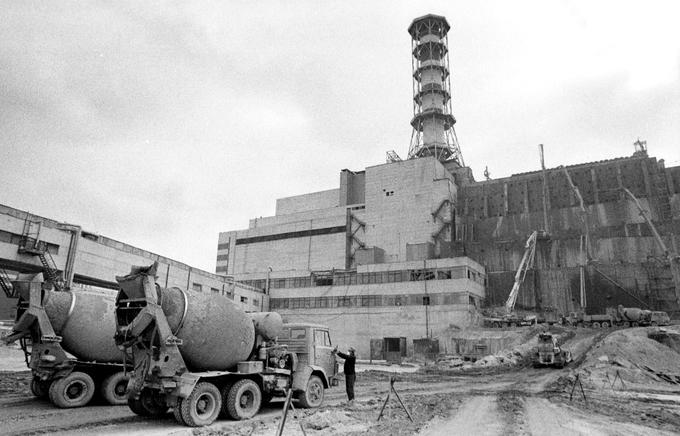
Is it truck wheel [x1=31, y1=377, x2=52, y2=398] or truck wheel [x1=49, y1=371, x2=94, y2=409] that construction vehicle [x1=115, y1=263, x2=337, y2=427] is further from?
truck wheel [x1=31, y1=377, x2=52, y2=398]

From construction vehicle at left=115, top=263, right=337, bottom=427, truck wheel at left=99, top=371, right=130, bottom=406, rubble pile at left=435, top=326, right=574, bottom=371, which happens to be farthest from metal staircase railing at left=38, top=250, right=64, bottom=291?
rubble pile at left=435, top=326, right=574, bottom=371

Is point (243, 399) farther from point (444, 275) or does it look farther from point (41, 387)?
point (444, 275)

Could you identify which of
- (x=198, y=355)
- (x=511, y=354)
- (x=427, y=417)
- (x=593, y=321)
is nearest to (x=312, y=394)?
(x=427, y=417)

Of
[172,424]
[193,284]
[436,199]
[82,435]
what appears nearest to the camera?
[82,435]

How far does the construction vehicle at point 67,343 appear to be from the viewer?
12.1m

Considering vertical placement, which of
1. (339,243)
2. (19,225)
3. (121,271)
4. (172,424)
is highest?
(339,243)

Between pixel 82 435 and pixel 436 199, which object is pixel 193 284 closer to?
pixel 436 199

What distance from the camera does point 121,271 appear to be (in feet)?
126

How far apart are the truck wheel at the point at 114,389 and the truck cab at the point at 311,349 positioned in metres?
4.76

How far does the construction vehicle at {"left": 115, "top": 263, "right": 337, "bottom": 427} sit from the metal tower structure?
66.0 m

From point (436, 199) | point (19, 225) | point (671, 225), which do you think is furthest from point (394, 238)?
point (19, 225)

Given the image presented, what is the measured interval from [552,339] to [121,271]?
A: 34890 millimetres

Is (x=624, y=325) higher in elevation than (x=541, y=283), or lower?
lower

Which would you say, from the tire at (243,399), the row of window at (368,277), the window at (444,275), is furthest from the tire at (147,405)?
the row of window at (368,277)
